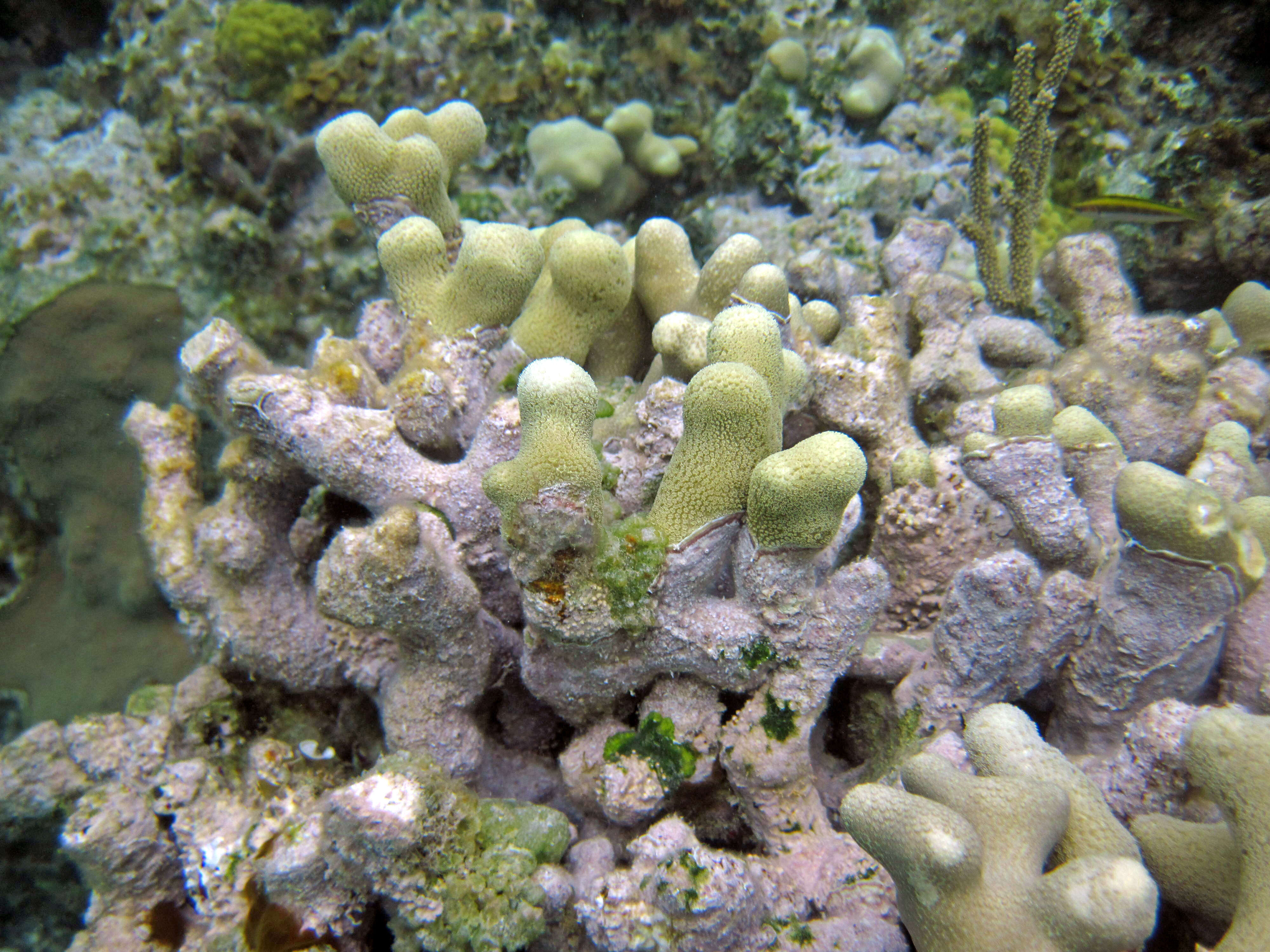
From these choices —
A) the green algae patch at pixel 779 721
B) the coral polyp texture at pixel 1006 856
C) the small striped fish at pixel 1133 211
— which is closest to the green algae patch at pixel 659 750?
the green algae patch at pixel 779 721

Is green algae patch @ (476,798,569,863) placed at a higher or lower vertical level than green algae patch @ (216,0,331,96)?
lower

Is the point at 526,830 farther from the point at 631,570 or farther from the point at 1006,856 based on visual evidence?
the point at 1006,856

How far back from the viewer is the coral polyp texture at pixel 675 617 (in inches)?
52.2

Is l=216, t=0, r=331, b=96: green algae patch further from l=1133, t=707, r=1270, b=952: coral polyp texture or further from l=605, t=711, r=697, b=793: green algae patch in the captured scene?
l=1133, t=707, r=1270, b=952: coral polyp texture

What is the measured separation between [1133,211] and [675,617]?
9.00 feet

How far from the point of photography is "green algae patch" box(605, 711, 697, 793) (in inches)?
61.7

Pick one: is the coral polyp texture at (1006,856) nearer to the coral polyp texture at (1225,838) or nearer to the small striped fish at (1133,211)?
the coral polyp texture at (1225,838)

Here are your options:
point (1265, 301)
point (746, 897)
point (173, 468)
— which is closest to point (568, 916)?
point (746, 897)

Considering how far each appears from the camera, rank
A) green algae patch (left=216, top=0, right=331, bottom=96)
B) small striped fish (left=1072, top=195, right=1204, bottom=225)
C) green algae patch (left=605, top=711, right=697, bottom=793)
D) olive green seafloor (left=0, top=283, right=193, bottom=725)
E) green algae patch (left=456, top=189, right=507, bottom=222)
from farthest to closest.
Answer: green algae patch (left=216, top=0, right=331, bottom=96), green algae patch (left=456, top=189, right=507, bottom=222), olive green seafloor (left=0, top=283, right=193, bottom=725), small striped fish (left=1072, top=195, right=1204, bottom=225), green algae patch (left=605, top=711, right=697, bottom=793)

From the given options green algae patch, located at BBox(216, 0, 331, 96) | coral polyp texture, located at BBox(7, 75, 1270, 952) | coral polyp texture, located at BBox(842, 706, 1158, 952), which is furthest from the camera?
green algae patch, located at BBox(216, 0, 331, 96)

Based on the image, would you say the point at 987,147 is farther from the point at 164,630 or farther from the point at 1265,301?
the point at 164,630

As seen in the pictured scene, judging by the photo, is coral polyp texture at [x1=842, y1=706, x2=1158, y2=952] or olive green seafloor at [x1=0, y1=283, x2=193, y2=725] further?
olive green seafloor at [x1=0, y1=283, x2=193, y2=725]

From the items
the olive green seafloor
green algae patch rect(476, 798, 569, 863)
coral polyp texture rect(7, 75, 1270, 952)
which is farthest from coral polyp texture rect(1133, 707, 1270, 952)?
the olive green seafloor

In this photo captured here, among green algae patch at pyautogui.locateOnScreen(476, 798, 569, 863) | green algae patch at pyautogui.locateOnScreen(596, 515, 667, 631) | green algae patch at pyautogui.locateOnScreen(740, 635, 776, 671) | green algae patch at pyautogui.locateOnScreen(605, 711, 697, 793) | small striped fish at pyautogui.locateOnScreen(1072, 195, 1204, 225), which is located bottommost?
green algae patch at pyautogui.locateOnScreen(476, 798, 569, 863)
